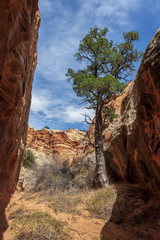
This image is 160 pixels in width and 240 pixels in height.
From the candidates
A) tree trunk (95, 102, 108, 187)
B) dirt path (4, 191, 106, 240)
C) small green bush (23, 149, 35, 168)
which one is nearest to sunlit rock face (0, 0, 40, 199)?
dirt path (4, 191, 106, 240)

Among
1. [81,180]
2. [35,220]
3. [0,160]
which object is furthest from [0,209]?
[81,180]

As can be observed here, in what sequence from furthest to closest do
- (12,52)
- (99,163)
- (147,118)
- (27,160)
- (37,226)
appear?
(27,160)
(99,163)
(37,226)
(147,118)
(12,52)

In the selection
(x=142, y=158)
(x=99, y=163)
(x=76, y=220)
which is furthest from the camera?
(x=99, y=163)

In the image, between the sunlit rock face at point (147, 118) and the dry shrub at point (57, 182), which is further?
the dry shrub at point (57, 182)

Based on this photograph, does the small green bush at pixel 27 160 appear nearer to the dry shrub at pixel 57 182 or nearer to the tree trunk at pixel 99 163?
the dry shrub at pixel 57 182

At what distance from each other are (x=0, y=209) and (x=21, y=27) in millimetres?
6452

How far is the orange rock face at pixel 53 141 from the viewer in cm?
2975

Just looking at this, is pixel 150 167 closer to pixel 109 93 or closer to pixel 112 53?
pixel 109 93

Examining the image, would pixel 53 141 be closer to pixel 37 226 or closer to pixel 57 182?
pixel 57 182

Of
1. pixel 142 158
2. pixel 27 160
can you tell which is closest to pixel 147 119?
pixel 142 158

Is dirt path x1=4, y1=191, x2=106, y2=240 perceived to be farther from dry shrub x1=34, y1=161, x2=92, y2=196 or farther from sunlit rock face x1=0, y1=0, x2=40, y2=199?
sunlit rock face x1=0, y1=0, x2=40, y2=199

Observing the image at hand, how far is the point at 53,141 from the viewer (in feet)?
105

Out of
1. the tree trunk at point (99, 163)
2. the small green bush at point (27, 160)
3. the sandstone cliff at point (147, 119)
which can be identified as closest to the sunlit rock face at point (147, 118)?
the sandstone cliff at point (147, 119)

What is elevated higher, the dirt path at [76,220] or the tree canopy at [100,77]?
the tree canopy at [100,77]
